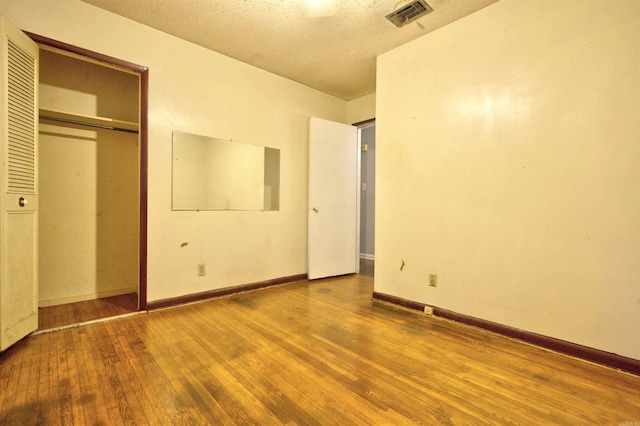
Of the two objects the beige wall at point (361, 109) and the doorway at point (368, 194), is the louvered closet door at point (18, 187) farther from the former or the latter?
the doorway at point (368, 194)

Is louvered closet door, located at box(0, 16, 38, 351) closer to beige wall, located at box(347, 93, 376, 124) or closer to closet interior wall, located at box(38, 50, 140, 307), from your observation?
closet interior wall, located at box(38, 50, 140, 307)

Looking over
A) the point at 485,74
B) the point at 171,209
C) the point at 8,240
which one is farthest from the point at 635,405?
the point at 8,240

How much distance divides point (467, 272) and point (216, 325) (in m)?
2.17

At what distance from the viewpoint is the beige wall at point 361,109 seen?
14.1 ft

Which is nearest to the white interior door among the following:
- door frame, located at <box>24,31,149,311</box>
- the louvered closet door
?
door frame, located at <box>24,31,149,311</box>

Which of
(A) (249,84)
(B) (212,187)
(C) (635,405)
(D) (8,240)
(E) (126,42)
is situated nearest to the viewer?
(C) (635,405)

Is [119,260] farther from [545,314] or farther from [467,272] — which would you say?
[545,314]

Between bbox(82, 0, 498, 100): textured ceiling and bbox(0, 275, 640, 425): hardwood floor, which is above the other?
bbox(82, 0, 498, 100): textured ceiling

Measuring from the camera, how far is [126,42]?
8.62 feet

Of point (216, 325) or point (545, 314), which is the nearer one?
point (545, 314)

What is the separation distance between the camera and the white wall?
2.48m

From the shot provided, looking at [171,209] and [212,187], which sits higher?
[212,187]

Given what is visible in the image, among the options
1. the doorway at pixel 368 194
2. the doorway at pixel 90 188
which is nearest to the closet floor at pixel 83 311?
the doorway at pixel 90 188

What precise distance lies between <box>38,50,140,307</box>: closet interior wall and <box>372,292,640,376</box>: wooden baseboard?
10.8 feet
